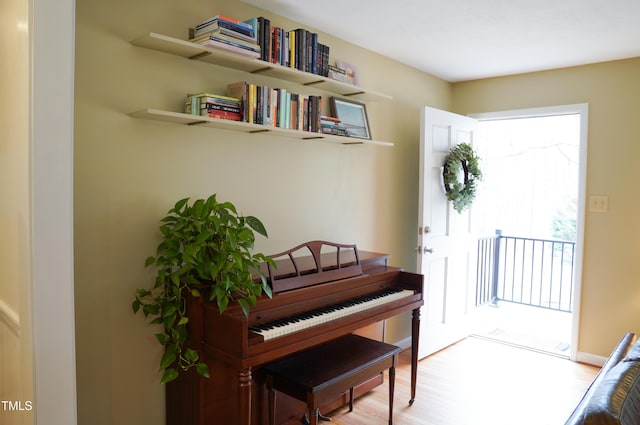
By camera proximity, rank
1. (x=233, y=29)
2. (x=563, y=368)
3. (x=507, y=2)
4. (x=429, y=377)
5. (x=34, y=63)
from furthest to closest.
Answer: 1. (x=563, y=368)
2. (x=429, y=377)
3. (x=507, y=2)
4. (x=233, y=29)
5. (x=34, y=63)

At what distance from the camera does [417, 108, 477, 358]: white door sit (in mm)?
3658

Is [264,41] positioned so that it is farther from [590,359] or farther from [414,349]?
[590,359]

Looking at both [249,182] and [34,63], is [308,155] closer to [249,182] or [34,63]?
[249,182]

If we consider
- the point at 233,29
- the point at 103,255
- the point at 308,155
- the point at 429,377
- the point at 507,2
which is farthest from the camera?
the point at 429,377

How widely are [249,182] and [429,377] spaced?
202 centimetres

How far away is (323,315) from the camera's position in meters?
2.31

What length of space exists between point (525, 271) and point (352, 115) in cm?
372

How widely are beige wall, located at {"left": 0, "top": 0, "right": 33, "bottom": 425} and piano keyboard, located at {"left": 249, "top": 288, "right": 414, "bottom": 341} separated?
0.90 metres

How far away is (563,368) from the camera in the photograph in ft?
11.9

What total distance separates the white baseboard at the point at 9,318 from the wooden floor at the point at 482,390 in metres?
1.80

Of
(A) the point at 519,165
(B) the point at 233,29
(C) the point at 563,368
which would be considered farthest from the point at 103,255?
(A) the point at 519,165

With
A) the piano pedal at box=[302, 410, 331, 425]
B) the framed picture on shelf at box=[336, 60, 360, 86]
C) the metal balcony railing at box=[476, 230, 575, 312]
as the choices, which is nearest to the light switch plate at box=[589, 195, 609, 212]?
the metal balcony railing at box=[476, 230, 575, 312]

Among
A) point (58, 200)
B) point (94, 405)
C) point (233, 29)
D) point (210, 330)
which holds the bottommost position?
point (94, 405)

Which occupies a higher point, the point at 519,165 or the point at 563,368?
the point at 519,165
